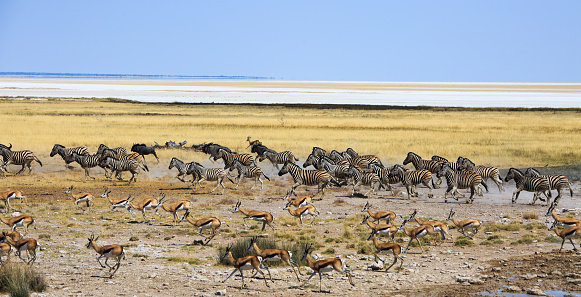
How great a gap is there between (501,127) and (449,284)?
3889 centimetres

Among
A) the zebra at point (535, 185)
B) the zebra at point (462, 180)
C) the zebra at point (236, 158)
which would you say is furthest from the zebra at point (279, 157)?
the zebra at point (535, 185)

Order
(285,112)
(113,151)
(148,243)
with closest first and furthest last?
(148,243) < (113,151) < (285,112)

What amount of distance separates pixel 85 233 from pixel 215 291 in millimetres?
5660

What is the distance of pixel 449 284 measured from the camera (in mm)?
11086

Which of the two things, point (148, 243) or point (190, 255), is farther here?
point (148, 243)

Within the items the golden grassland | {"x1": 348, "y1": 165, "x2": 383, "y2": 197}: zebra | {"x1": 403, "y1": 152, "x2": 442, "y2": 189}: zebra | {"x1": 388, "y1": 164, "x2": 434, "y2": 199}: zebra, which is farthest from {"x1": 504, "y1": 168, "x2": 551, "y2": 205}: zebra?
the golden grassland

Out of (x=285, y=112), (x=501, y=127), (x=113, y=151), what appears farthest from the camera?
(x=285, y=112)

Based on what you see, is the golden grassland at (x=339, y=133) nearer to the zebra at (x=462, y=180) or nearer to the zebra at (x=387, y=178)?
the zebra at (x=387, y=178)

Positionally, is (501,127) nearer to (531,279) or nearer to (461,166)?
(461,166)

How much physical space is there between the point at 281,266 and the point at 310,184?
888 centimetres

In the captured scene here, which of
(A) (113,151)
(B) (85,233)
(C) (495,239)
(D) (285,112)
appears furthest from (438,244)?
(D) (285,112)

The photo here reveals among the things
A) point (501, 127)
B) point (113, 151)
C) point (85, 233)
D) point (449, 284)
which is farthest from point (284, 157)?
point (501, 127)

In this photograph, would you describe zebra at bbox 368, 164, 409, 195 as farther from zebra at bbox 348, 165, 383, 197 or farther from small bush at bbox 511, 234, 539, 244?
small bush at bbox 511, 234, 539, 244

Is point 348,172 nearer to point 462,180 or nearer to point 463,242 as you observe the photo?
point 462,180
